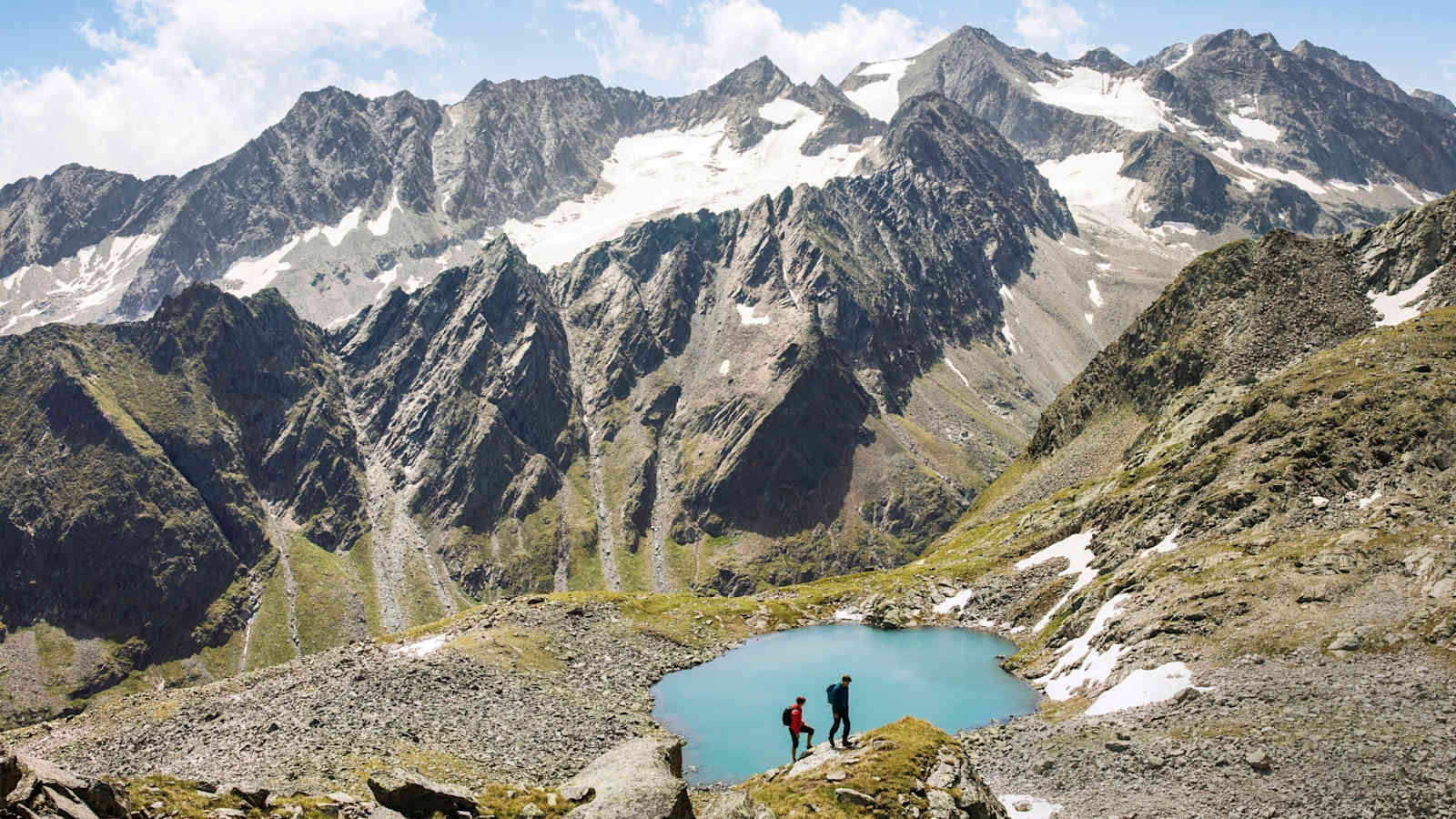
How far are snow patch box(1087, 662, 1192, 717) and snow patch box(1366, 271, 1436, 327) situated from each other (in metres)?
82.3

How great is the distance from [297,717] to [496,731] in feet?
42.9

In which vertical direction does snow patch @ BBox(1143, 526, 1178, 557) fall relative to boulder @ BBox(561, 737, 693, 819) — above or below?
below

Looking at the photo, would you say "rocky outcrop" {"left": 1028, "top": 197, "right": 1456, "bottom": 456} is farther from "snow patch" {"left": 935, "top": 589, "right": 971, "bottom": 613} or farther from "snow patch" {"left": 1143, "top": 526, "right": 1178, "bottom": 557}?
"snow patch" {"left": 935, "top": 589, "right": 971, "bottom": 613}

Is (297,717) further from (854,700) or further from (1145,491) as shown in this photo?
(1145,491)

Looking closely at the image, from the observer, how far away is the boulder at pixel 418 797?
3112 cm

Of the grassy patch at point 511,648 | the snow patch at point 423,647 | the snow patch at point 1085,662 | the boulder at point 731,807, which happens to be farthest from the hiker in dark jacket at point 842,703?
the snow patch at point 423,647

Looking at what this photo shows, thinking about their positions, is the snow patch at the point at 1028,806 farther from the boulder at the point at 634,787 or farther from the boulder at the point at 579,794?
the boulder at the point at 579,794

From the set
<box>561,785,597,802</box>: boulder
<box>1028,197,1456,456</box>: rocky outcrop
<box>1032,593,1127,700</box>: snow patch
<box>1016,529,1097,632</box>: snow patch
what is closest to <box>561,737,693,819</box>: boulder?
<box>561,785,597,802</box>: boulder

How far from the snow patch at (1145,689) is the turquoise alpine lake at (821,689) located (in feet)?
32.0

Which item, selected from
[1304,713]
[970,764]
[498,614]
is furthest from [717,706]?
[1304,713]

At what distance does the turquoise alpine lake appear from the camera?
5906 cm

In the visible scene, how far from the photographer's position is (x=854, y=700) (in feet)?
219

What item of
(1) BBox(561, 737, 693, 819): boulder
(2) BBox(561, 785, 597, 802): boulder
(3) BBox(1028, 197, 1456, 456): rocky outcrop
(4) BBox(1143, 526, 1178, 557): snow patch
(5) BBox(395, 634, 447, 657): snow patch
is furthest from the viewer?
(3) BBox(1028, 197, 1456, 456): rocky outcrop

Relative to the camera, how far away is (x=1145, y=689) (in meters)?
49.0
